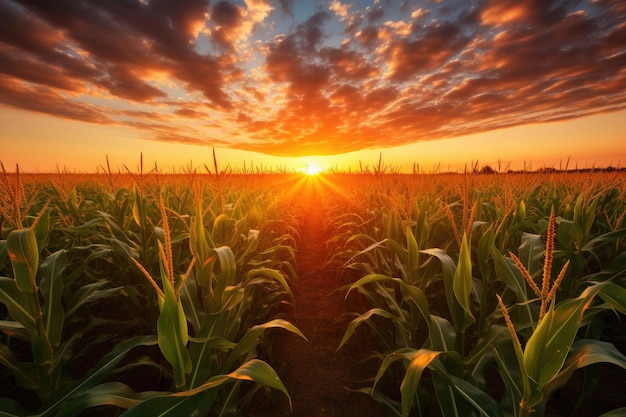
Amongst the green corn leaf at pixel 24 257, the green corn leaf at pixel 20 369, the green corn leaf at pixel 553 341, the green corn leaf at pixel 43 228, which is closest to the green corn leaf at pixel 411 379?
the green corn leaf at pixel 553 341

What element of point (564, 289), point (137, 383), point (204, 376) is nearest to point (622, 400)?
point (564, 289)

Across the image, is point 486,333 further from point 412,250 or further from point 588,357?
point 588,357

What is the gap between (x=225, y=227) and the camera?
3508 mm

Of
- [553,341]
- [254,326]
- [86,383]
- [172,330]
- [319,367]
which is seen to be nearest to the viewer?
[553,341]

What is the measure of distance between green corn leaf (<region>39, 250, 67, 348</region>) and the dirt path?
1642mm

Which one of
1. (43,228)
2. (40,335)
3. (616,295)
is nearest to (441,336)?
(616,295)

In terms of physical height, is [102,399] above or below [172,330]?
below

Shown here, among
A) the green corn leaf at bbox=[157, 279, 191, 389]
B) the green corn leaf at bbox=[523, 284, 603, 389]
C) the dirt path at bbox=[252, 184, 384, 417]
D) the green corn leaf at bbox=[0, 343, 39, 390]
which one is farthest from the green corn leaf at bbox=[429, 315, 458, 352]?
the green corn leaf at bbox=[0, 343, 39, 390]

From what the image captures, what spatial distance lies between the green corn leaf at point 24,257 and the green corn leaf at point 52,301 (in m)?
0.26

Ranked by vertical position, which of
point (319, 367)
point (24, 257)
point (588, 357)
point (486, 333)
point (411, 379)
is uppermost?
point (24, 257)

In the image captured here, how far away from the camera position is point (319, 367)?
3.19 metres

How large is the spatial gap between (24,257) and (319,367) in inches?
108

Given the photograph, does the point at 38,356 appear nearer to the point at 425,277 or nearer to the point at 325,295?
the point at 425,277

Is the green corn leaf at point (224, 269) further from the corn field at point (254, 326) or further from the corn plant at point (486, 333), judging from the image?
the corn plant at point (486, 333)
